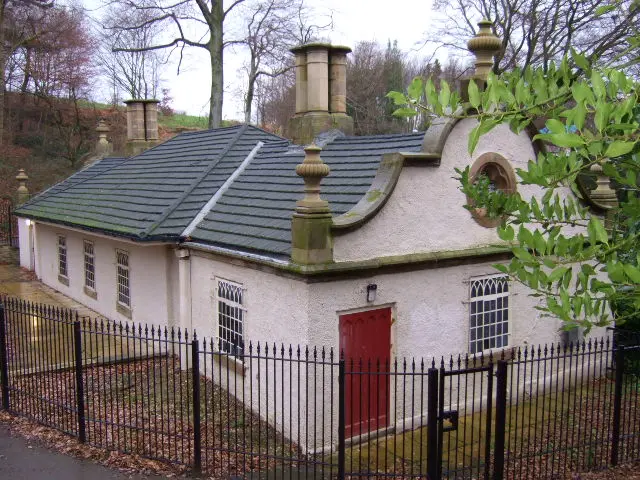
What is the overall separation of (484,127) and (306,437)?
6363mm

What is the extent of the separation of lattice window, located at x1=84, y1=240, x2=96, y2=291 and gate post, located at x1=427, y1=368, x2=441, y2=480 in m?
12.4

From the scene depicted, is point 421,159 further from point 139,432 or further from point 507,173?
point 139,432

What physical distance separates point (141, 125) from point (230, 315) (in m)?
12.8

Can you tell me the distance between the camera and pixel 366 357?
9.91 meters

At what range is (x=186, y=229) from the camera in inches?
486

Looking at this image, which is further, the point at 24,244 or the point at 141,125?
the point at 24,244

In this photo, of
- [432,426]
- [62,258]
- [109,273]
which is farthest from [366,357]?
[62,258]

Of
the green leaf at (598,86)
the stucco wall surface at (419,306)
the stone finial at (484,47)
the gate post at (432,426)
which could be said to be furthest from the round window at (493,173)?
the green leaf at (598,86)

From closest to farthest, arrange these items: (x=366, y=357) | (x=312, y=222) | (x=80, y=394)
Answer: (x=312, y=222)
(x=80, y=394)
(x=366, y=357)

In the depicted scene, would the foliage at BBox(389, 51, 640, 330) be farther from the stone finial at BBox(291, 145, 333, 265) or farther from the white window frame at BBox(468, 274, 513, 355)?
the white window frame at BBox(468, 274, 513, 355)

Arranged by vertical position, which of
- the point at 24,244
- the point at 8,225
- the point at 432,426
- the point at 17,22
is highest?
the point at 17,22

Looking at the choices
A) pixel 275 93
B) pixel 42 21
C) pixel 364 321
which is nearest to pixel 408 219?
pixel 364 321

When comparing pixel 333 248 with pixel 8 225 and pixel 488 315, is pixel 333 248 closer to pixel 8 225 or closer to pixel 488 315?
pixel 488 315

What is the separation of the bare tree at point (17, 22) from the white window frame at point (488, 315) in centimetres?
2870
